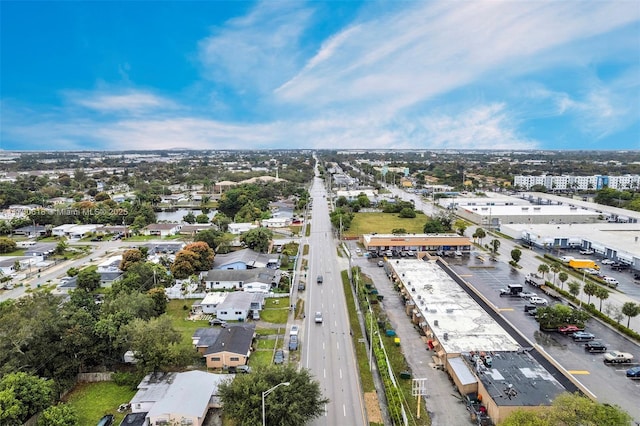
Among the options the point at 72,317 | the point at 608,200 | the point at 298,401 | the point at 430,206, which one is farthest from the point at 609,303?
the point at 608,200

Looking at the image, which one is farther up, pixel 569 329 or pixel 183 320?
pixel 569 329

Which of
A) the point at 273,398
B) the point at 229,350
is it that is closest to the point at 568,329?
the point at 273,398

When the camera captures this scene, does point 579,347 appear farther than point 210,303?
No

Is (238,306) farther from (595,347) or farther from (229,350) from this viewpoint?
(595,347)

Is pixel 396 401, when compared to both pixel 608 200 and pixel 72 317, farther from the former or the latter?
pixel 608 200

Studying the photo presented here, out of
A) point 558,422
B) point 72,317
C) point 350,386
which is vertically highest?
point 72,317

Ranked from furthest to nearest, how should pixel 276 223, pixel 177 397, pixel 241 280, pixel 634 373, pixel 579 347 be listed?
pixel 276 223
pixel 241 280
pixel 579 347
pixel 634 373
pixel 177 397
